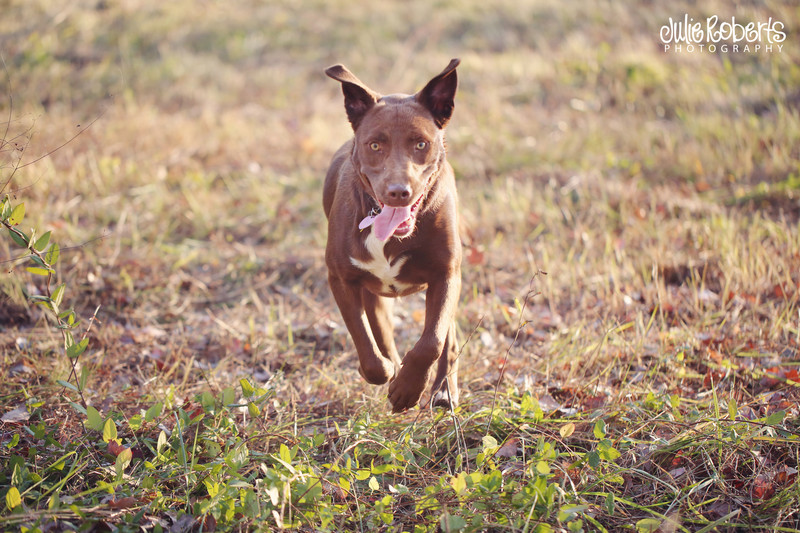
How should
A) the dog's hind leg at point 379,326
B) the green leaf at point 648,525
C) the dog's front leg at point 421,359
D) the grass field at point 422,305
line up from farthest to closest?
the dog's hind leg at point 379,326
the dog's front leg at point 421,359
the grass field at point 422,305
the green leaf at point 648,525

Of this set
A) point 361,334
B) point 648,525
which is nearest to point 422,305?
point 361,334

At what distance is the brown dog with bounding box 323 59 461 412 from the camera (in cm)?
298

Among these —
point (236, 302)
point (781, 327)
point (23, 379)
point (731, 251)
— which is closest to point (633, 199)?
point (731, 251)

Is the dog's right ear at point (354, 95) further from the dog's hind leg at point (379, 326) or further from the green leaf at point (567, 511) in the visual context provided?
the green leaf at point (567, 511)

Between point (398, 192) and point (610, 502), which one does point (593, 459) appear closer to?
point (610, 502)

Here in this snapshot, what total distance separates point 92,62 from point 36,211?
20.9 ft

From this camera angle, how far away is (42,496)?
8.03ft

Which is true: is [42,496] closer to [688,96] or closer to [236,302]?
[236,302]

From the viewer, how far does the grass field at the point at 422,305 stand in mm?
2557

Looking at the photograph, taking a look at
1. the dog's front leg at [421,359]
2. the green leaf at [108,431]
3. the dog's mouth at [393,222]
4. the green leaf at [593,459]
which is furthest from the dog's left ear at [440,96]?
the green leaf at [108,431]

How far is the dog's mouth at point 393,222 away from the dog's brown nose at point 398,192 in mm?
161

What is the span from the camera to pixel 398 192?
2.81 m

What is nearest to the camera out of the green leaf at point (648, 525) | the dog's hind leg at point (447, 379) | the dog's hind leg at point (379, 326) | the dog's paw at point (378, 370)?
the green leaf at point (648, 525)

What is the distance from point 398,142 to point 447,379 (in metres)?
1.18
